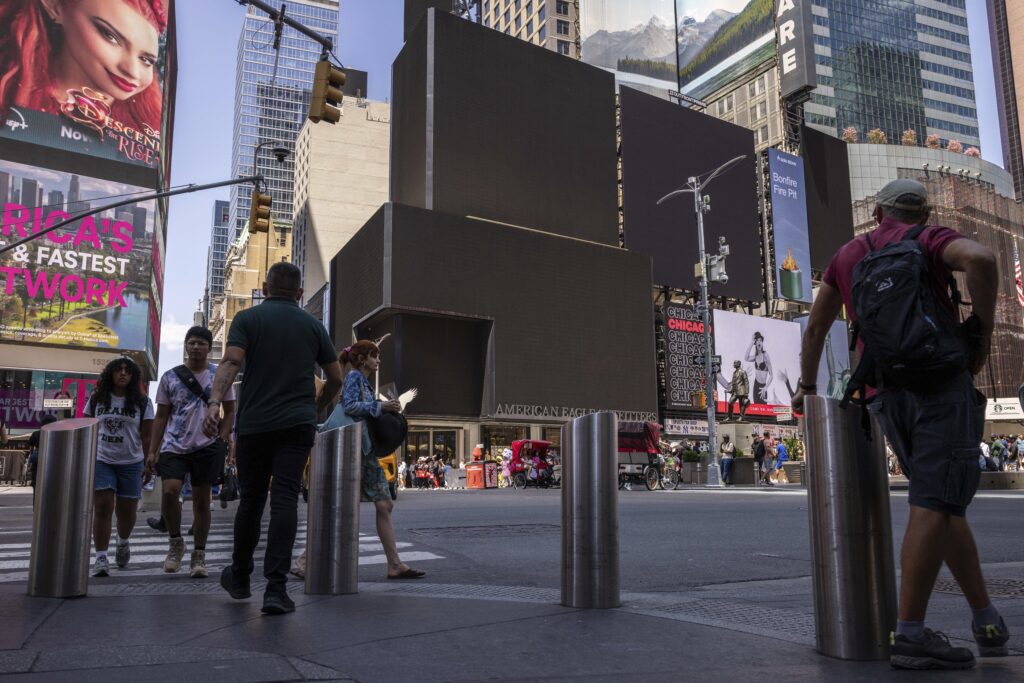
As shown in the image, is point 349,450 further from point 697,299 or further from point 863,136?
point 863,136

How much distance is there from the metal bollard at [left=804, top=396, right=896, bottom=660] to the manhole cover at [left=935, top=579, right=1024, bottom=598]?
2264 mm

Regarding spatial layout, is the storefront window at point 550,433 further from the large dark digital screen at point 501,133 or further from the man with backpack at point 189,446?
the man with backpack at point 189,446

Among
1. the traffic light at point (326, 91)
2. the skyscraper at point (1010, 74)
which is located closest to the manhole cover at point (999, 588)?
the traffic light at point (326, 91)

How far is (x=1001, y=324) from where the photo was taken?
302 ft

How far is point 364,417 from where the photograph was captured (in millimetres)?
6016

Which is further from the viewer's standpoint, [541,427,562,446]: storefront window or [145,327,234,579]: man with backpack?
[541,427,562,446]: storefront window

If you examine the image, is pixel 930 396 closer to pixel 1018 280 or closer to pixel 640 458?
pixel 640 458

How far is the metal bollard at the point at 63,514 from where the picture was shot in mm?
5215

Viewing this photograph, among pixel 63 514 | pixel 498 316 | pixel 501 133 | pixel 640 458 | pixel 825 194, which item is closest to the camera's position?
pixel 63 514

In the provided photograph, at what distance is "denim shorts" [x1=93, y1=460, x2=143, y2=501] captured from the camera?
635 cm

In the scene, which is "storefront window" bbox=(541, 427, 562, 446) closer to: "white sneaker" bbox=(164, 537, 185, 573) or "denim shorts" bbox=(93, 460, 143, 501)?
"white sneaker" bbox=(164, 537, 185, 573)

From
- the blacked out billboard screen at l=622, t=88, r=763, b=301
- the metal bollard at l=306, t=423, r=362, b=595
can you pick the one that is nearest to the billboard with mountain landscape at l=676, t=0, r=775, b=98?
the blacked out billboard screen at l=622, t=88, r=763, b=301

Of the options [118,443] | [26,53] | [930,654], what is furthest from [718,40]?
[930,654]

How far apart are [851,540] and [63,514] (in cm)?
449
